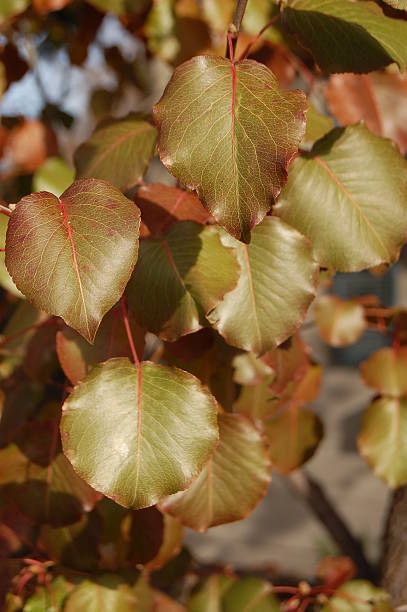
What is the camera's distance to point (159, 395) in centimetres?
53

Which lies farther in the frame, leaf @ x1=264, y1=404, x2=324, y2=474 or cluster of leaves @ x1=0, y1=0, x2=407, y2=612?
leaf @ x1=264, y1=404, x2=324, y2=474

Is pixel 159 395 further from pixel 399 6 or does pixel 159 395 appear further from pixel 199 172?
pixel 399 6

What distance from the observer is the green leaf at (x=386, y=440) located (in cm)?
88

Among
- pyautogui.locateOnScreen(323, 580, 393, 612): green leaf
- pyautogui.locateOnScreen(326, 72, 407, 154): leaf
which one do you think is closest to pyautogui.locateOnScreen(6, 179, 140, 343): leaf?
pyautogui.locateOnScreen(326, 72, 407, 154): leaf

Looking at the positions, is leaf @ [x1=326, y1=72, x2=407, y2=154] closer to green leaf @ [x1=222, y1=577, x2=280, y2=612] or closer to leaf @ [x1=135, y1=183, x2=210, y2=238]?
leaf @ [x1=135, y1=183, x2=210, y2=238]

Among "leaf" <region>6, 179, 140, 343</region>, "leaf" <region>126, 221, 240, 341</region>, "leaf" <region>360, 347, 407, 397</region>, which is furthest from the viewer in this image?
"leaf" <region>360, 347, 407, 397</region>

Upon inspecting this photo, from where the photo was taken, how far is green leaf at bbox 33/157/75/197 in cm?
101

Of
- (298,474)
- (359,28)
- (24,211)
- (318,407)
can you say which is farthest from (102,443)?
(318,407)

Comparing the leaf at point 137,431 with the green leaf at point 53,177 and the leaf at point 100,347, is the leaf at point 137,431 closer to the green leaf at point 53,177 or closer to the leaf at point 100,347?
the leaf at point 100,347

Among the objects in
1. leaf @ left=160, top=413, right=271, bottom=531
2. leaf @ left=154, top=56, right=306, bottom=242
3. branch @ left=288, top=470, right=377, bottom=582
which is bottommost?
branch @ left=288, top=470, right=377, bottom=582

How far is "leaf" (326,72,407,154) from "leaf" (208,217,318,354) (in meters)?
0.31

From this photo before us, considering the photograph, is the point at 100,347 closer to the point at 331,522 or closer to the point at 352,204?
the point at 352,204

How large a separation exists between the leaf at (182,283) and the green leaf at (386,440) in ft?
1.48

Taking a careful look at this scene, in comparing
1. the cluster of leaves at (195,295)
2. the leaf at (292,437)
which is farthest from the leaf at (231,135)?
the leaf at (292,437)
